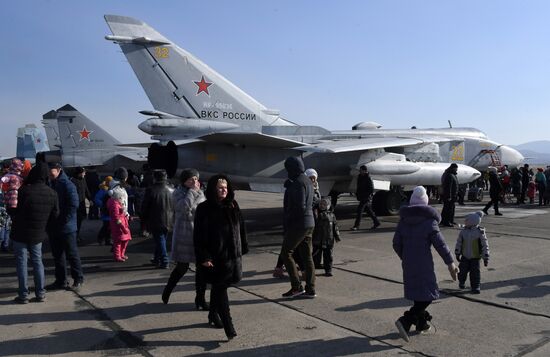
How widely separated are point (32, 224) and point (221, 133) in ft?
17.3

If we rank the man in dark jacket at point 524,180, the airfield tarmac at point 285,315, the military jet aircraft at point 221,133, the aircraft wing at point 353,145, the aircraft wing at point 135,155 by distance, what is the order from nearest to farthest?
the airfield tarmac at point 285,315 < the aircraft wing at point 353,145 < the military jet aircraft at point 221,133 < the man in dark jacket at point 524,180 < the aircraft wing at point 135,155

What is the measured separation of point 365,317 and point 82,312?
3.05m

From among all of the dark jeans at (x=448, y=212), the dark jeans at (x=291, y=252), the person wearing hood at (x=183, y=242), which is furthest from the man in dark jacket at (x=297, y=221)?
the dark jeans at (x=448, y=212)

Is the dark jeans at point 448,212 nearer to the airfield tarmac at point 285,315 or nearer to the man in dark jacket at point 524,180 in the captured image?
the airfield tarmac at point 285,315

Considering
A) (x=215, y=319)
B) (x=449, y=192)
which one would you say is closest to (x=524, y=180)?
(x=449, y=192)

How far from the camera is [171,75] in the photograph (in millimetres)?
10945

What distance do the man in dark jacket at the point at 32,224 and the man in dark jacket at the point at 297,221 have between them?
9.32ft

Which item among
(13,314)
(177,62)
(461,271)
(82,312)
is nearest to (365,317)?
(461,271)

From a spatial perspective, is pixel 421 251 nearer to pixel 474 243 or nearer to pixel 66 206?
pixel 474 243

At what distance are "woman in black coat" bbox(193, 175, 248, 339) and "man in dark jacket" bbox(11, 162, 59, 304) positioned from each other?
2.31 m

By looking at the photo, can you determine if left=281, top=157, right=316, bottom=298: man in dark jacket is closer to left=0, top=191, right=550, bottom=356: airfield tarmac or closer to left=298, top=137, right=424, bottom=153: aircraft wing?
left=0, top=191, right=550, bottom=356: airfield tarmac

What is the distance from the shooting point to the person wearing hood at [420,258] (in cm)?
399

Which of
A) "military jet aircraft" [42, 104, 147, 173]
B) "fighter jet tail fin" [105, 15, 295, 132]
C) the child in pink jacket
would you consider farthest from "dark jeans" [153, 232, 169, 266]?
"military jet aircraft" [42, 104, 147, 173]

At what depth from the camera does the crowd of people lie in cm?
404
